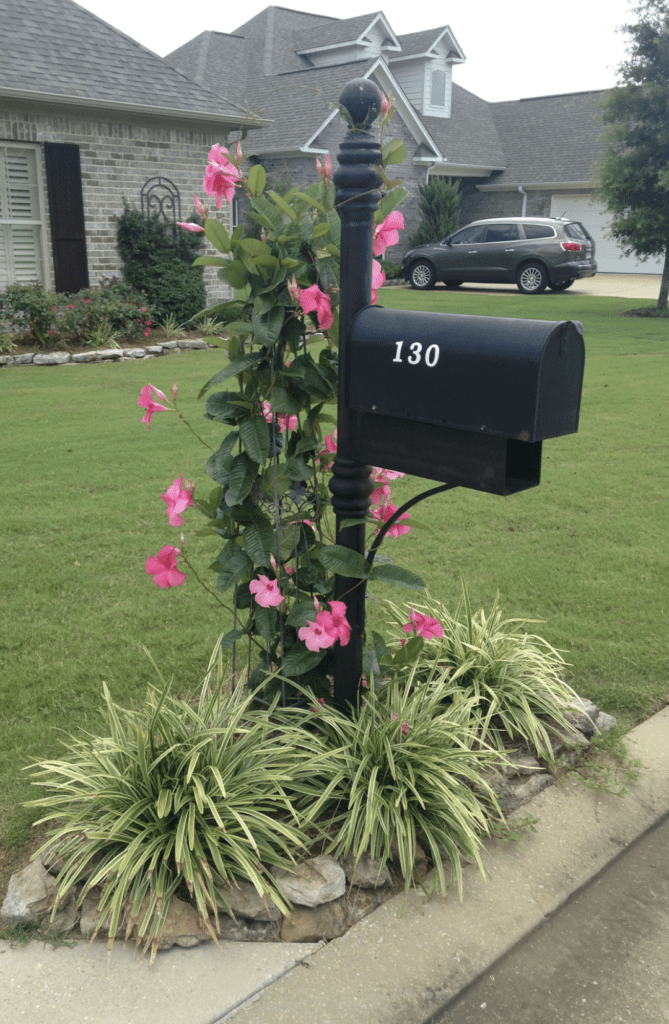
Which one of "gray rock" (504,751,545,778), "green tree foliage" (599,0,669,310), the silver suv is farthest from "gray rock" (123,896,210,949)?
the silver suv

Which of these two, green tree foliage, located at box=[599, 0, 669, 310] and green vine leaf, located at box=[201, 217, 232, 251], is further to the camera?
green tree foliage, located at box=[599, 0, 669, 310]

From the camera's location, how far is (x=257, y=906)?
2.37 metres

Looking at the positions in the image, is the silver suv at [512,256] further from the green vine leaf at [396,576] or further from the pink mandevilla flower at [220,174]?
the green vine leaf at [396,576]

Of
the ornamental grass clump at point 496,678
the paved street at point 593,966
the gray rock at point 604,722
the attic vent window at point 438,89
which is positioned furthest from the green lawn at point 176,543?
the attic vent window at point 438,89

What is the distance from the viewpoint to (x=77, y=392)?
10008 mm

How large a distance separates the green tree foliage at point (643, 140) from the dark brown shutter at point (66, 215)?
10.8m

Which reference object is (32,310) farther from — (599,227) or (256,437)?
(599,227)

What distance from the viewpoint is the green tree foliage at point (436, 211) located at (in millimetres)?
25906

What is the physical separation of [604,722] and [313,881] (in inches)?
54.6

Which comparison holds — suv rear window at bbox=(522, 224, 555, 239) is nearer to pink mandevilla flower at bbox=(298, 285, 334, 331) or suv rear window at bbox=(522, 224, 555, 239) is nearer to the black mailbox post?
the black mailbox post

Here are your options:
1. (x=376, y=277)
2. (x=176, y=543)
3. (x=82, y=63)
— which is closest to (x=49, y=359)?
(x=82, y=63)

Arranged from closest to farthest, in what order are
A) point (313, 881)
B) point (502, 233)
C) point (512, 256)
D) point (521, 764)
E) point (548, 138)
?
1. point (313, 881)
2. point (521, 764)
3. point (512, 256)
4. point (502, 233)
5. point (548, 138)

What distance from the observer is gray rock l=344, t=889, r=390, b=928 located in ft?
7.94

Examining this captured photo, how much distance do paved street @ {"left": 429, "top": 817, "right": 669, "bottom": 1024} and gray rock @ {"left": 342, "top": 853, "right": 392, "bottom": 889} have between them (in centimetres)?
36
